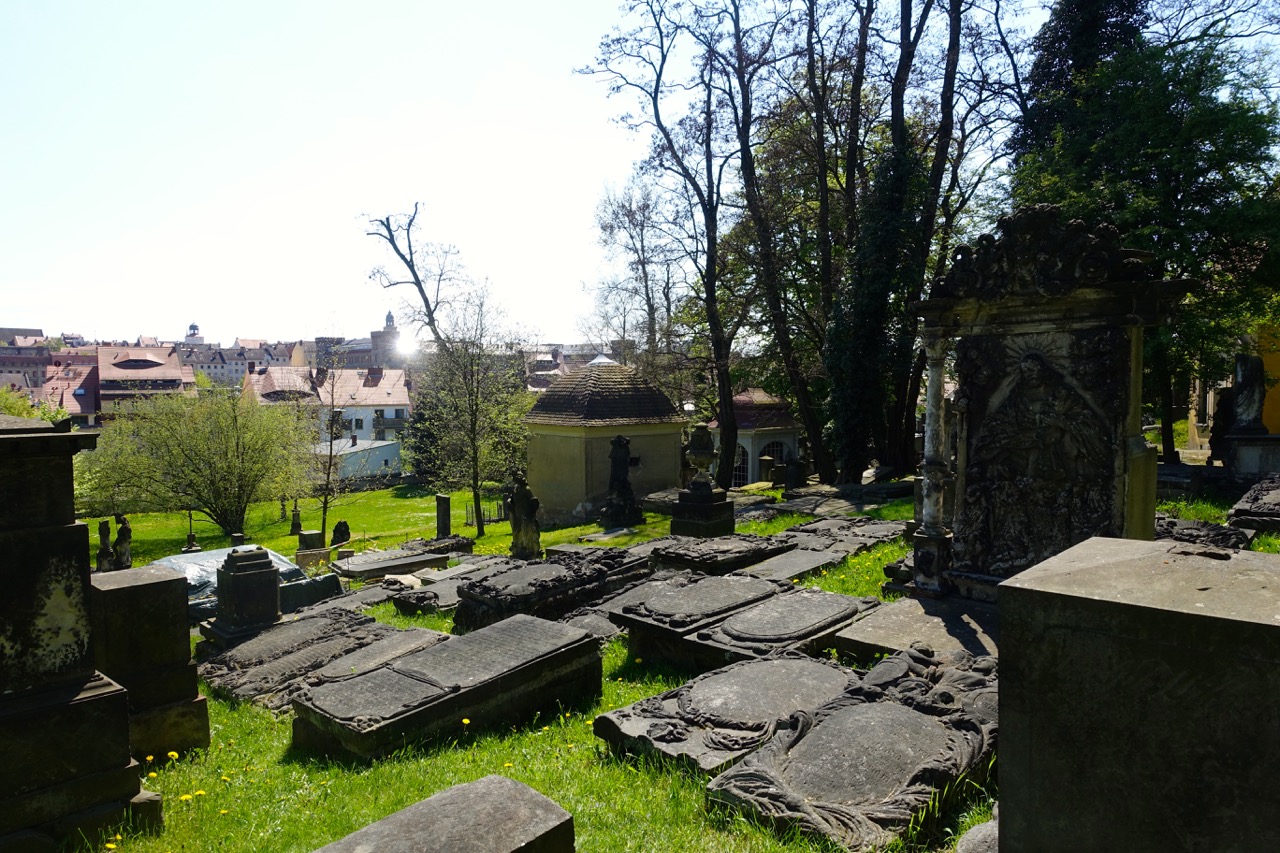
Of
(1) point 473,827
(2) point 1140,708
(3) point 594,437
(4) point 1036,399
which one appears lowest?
(1) point 473,827

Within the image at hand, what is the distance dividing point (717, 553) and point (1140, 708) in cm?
753

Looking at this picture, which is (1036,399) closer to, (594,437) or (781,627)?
(781,627)

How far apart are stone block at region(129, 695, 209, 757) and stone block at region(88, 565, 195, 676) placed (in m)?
0.11

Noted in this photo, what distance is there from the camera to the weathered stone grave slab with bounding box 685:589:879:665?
617 cm

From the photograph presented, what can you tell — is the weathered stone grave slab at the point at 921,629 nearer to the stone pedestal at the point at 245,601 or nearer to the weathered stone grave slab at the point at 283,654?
the weathered stone grave slab at the point at 283,654

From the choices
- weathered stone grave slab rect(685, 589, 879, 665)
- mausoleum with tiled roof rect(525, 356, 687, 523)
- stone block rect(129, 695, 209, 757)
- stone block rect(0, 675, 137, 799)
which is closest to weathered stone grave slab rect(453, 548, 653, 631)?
weathered stone grave slab rect(685, 589, 879, 665)

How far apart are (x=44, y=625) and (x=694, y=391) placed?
80.7 feet

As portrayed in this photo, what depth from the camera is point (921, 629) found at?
635 centimetres

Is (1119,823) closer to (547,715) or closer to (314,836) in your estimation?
(314,836)

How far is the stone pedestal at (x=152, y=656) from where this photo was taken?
5.40 meters

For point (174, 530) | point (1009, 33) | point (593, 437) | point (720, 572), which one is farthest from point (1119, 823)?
point (174, 530)

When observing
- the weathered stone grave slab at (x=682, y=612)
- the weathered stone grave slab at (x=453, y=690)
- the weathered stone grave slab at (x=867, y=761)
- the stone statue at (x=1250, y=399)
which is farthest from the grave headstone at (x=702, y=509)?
the stone statue at (x=1250, y=399)

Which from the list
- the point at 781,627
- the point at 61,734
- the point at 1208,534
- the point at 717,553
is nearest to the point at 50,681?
the point at 61,734

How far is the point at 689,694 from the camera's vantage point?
17.0 feet
